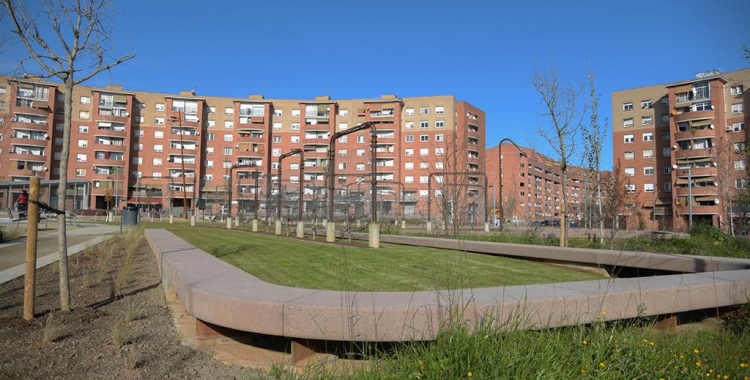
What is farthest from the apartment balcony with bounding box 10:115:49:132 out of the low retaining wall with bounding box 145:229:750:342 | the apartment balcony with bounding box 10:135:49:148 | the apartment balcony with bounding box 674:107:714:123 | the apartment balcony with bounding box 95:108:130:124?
the apartment balcony with bounding box 674:107:714:123

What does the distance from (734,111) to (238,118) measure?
76763 mm

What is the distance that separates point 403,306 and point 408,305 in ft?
0.19

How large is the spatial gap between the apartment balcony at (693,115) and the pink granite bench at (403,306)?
68.2 m

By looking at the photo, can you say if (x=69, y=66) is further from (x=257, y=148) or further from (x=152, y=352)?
(x=257, y=148)

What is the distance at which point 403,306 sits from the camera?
3.79 meters

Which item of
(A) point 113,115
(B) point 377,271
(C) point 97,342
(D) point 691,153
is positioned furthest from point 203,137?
(C) point 97,342

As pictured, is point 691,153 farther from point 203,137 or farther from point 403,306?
point 203,137

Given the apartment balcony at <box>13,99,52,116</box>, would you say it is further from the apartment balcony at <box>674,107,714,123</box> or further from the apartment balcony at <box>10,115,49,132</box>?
the apartment balcony at <box>674,107,714,123</box>

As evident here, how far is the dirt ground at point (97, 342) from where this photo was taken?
3.55 metres

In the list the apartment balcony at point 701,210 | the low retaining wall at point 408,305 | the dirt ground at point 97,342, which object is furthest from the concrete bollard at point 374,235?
the apartment balcony at point 701,210

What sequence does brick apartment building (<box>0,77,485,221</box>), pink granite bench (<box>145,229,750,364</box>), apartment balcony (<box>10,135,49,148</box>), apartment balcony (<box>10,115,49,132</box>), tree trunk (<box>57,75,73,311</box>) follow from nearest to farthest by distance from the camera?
pink granite bench (<box>145,229,750,364</box>), tree trunk (<box>57,75,73,311</box>), apartment balcony (<box>10,135,49,148</box>), apartment balcony (<box>10,115,49,132</box>), brick apartment building (<box>0,77,485,221</box>)

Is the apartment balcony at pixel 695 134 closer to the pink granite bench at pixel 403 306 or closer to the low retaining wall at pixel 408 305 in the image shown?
the low retaining wall at pixel 408 305

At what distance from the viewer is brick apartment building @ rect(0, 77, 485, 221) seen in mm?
74438

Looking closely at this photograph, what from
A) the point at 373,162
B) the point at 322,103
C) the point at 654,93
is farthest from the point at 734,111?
the point at 373,162
